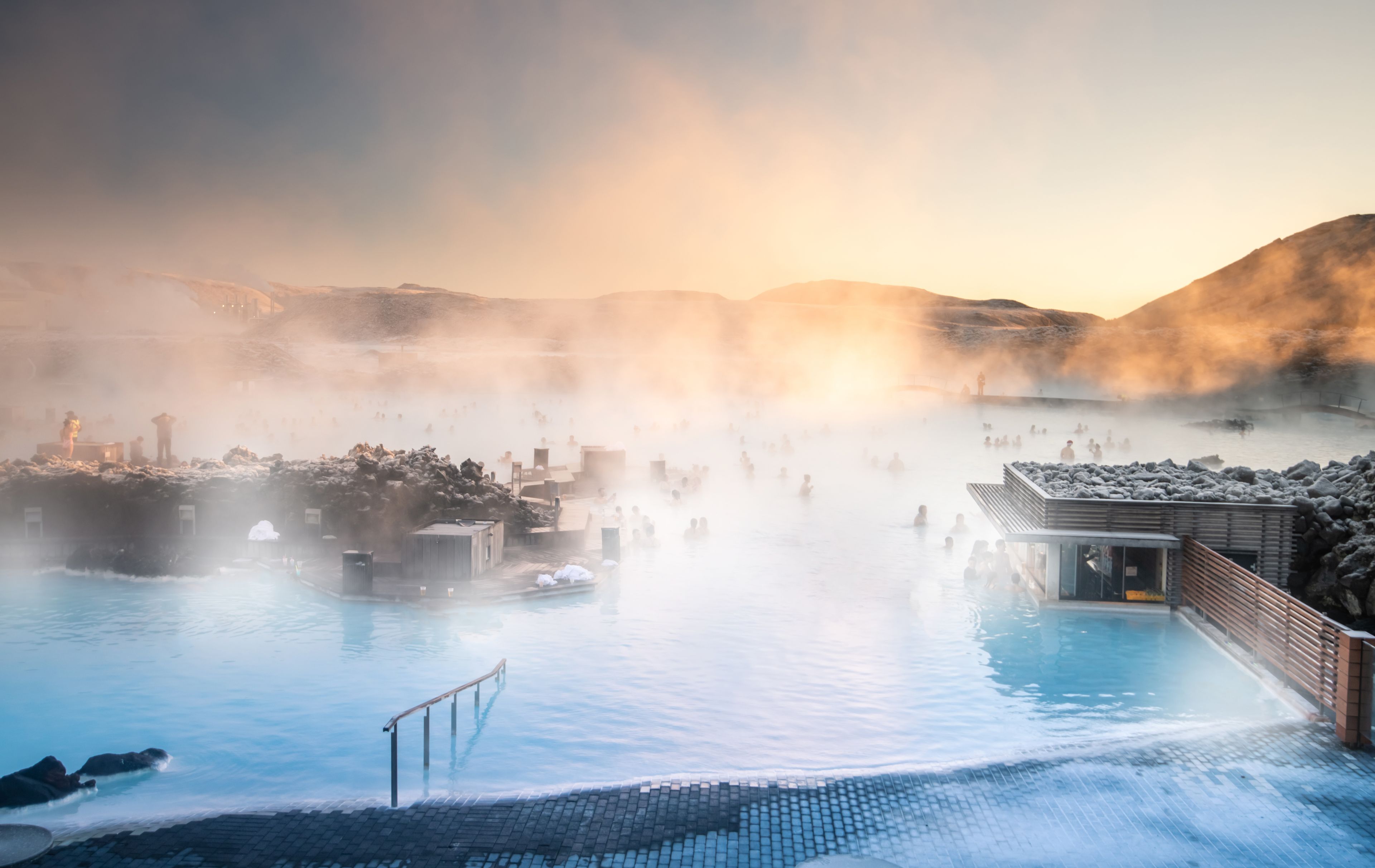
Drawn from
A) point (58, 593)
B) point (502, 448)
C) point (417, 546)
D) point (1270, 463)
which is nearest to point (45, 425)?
point (502, 448)

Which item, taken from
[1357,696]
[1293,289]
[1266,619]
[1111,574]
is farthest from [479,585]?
[1293,289]

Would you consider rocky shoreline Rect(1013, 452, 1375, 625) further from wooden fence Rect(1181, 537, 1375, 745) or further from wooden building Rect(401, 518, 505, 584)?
wooden building Rect(401, 518, 505, 584)

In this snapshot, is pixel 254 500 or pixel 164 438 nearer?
pixel 254 500

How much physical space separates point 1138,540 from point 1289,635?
10.8 feet

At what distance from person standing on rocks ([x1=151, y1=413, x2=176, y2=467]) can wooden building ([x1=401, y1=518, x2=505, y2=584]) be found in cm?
1330

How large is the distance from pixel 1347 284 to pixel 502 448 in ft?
294

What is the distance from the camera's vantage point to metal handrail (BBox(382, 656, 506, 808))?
663cm

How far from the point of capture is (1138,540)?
39.3ft

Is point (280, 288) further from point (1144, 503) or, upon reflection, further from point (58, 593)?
point (1144, 503)

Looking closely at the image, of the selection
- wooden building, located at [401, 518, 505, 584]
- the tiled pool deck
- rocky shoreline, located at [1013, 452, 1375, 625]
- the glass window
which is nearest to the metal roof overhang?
the glass window

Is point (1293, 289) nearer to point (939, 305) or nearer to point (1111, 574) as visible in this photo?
point (939, 305)

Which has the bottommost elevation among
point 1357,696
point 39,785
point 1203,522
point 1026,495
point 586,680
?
point 586,680

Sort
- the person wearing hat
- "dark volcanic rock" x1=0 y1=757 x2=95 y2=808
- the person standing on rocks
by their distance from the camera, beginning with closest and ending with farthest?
"dark volcanic rock" x1=0 y1=757 x2=95 y2=808
the person wearing hat
the person standing on rocks

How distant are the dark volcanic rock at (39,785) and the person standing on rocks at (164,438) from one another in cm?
1799
